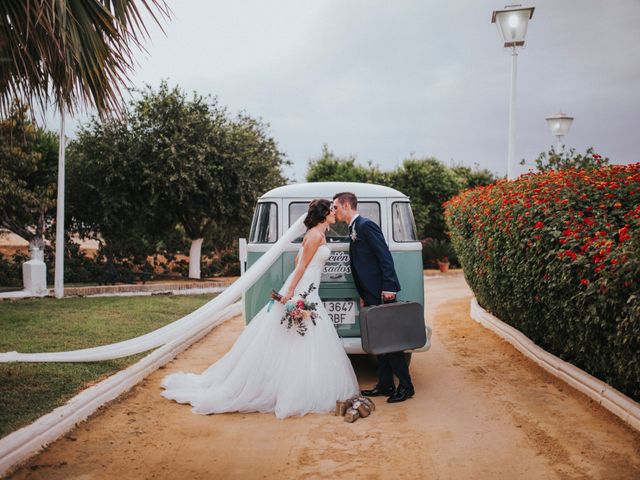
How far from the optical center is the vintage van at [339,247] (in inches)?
279

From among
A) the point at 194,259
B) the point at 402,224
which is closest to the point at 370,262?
the point at 402,224

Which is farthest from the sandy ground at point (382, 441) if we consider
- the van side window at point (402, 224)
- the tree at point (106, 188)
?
the tree at point (106, 188)

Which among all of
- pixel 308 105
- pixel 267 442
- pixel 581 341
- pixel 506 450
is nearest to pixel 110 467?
pixel 267 442

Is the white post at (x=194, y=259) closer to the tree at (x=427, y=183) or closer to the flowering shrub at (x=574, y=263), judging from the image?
the tree at (x=427, y=183)

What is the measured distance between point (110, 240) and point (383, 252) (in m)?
16.7

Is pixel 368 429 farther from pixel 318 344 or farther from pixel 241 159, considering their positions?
pixel 241 159

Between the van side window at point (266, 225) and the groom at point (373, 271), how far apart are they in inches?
39.2

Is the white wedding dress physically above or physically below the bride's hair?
below

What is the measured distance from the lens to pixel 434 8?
1867 cm

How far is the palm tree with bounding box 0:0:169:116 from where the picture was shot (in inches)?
209

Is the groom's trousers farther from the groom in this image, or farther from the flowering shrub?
the flowering shrub

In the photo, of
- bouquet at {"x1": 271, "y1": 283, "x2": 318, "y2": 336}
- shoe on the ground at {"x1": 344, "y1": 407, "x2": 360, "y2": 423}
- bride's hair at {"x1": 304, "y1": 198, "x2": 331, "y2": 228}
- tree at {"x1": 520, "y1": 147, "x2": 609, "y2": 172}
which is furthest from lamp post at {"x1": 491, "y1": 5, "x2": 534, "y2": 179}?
shoe on the ground at {"x1": 344, "y1": 407, "x2": 360, "y2": 423}

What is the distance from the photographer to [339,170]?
3219cm

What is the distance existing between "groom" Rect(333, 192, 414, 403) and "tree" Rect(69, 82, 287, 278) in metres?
14.2
